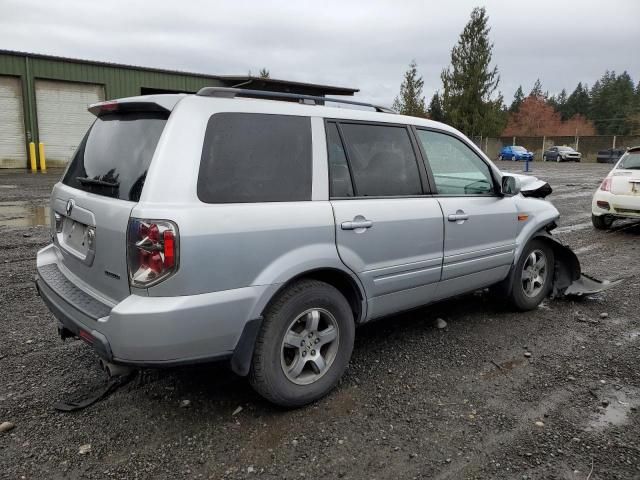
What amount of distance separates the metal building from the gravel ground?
1797 cm

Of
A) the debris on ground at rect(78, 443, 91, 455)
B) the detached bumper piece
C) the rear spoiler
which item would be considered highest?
the rear spoiler

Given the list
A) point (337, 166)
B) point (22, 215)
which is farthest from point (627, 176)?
point (22, 215)

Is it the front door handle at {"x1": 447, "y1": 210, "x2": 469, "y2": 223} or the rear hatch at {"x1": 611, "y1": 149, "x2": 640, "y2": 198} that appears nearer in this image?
the front door handle at {"x1": 447, "y1": 210, "x2": 469, "y2": 223}

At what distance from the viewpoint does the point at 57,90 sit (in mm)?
22203

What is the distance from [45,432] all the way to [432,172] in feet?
10.1

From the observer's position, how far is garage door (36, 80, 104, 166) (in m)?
22.0

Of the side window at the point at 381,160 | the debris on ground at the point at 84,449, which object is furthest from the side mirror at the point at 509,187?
the debris on ground at the point at 84,449

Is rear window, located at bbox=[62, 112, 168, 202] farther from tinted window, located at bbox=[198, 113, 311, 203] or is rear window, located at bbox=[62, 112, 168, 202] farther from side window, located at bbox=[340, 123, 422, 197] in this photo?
side window, located at bbox=[340, 123, 422, 197]

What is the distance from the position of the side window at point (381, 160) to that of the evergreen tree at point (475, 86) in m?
46.7

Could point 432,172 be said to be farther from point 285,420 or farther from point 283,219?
point 285,420

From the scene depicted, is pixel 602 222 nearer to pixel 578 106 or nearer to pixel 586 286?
pixel 586 286

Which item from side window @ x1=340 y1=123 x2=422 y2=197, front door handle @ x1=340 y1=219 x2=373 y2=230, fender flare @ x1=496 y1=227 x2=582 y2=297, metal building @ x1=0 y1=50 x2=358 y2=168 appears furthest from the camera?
metal building @ x1=0 y1=50 x2=358 y2=168

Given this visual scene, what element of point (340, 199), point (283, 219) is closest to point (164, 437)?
point (283, 219)

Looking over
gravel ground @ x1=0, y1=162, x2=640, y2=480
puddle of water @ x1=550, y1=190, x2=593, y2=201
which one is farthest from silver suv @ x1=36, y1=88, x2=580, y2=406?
puddle of water @ x1=550, y1=190, x2=593, y2=201
